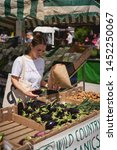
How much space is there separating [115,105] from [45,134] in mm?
690

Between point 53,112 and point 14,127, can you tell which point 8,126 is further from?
point 53,112

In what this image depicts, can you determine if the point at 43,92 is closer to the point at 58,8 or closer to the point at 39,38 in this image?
the point at 39,38

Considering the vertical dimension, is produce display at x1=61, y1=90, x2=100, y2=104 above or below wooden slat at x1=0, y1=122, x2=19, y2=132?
above

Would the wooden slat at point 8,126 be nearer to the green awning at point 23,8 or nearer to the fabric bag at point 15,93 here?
the fabric bag at point 15,93

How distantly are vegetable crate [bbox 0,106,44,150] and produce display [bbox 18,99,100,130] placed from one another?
66 millimetres

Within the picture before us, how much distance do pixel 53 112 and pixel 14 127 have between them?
1.43ft

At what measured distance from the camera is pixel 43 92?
3.67 m

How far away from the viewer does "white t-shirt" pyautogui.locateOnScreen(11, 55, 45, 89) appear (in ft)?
11.6

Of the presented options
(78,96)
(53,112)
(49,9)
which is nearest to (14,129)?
(53,112)

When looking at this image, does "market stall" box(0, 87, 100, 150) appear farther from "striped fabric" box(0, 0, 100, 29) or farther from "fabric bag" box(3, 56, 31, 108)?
"striped fabric" box(0, 0, 100, 29)

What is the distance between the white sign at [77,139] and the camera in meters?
2.53

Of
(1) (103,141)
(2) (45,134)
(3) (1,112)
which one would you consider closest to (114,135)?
(1) (103,141)

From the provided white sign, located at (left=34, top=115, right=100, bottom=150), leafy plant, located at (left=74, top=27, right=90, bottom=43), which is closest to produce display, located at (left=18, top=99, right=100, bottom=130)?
white sign, located at (left=34, top=115, right=100, bottom=150)

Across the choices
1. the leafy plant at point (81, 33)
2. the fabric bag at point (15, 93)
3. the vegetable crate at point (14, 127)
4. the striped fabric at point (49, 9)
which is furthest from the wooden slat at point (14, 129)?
the leafy plant at point (81, 33)
